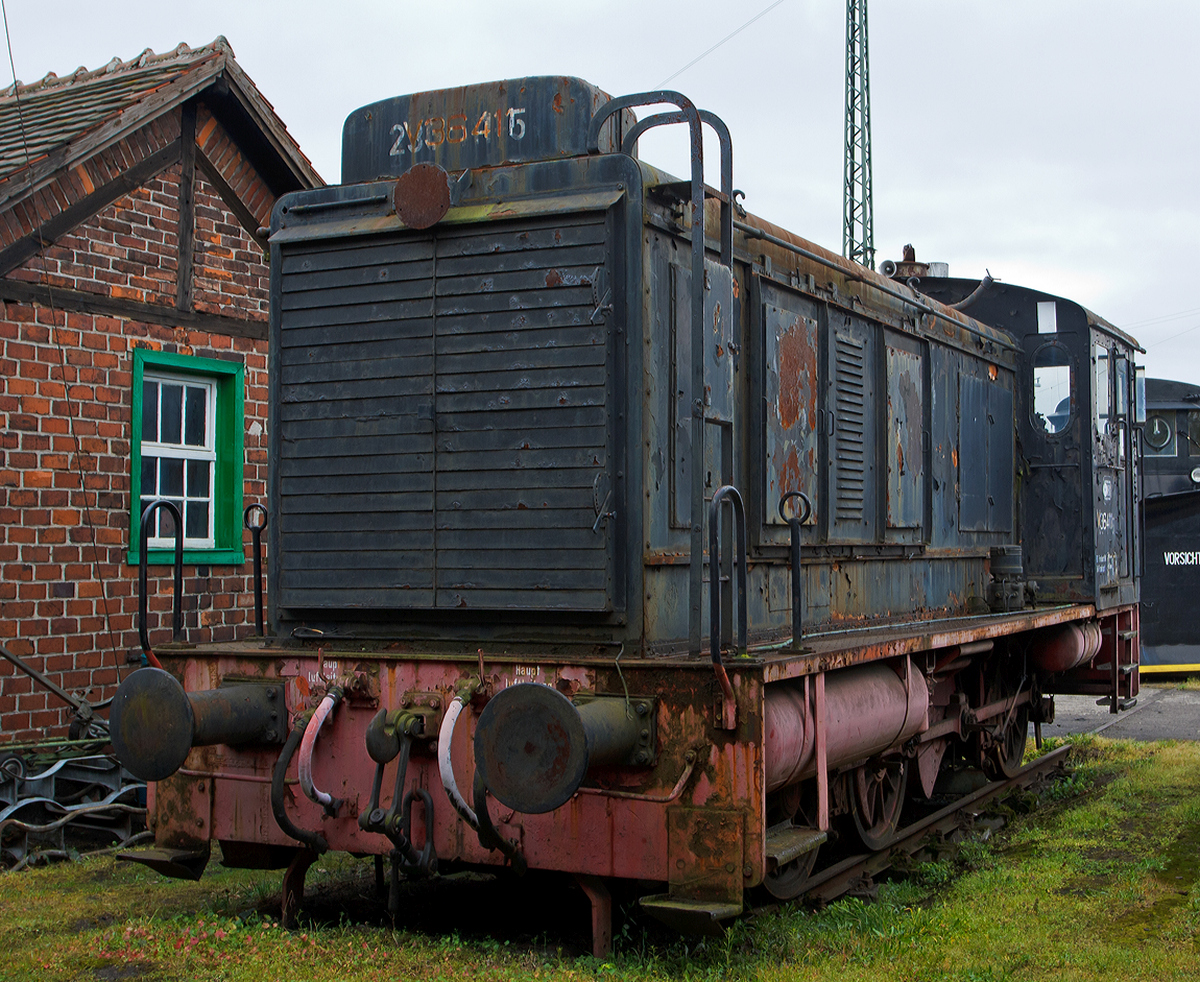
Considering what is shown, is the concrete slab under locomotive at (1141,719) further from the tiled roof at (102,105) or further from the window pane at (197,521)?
the tiled roof at (102,105)

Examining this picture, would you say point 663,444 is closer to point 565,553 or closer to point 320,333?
point 565,553

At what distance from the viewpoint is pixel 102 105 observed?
8.38 m

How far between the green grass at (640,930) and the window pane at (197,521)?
2.58m

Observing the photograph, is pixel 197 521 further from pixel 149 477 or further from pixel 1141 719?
pixel 1141 719

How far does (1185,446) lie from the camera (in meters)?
20.8

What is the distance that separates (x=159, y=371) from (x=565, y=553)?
4630mm

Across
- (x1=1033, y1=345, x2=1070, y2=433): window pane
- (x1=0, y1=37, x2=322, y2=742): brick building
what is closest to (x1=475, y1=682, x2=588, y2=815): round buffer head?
(x1=0, y1=37, x2=322, y2=742): brick building

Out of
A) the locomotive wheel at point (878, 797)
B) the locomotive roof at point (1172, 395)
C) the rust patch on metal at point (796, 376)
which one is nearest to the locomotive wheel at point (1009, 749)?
the locomotive wheel at point (878, 797)

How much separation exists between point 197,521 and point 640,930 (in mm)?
4799

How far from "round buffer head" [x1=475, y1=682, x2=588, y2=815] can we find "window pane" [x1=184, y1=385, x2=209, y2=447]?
5165 millimetres

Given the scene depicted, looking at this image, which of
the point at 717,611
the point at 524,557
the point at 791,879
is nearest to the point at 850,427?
the point at 791,879

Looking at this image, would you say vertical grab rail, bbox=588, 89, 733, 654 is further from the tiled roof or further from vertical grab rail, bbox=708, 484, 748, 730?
the tiled roof

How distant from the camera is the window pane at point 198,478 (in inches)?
335

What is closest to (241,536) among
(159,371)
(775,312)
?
(159,371)
